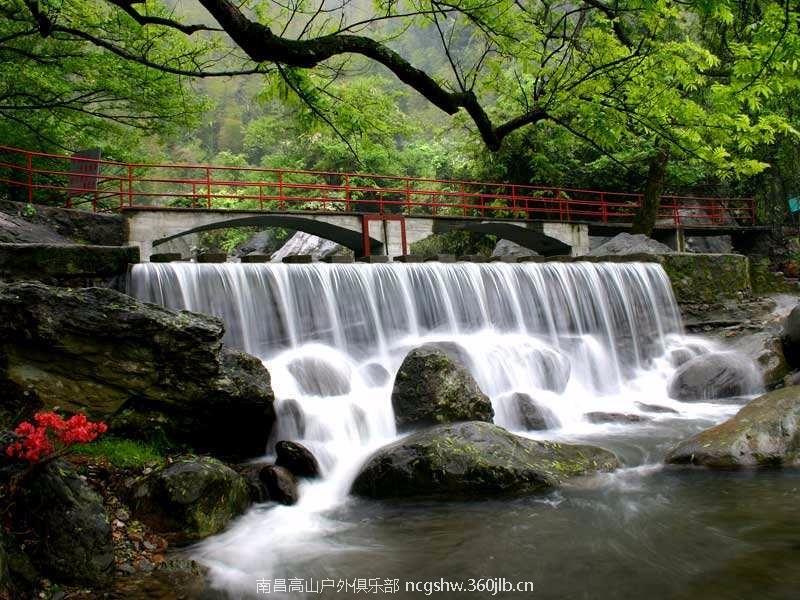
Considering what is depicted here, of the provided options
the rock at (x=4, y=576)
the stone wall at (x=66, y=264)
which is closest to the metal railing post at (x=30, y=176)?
the stone wall at (x=66, y=264)

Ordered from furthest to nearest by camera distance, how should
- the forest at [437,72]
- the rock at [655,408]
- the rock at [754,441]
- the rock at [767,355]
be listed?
the rock at [767,355] → the rock at [655,408] → the rock at [754,441] → the forest at [437,72]

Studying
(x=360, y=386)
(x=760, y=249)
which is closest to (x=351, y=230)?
(x=360, y=386)

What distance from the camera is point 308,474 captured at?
6.98 m

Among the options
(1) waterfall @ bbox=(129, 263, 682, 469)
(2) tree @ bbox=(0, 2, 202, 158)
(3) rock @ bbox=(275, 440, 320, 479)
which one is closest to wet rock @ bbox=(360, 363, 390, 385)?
(1) waterfall @ bbox=(129, 263, 682, 469)

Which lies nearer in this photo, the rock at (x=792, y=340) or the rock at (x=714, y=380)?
the rock at (x=714, y=380)

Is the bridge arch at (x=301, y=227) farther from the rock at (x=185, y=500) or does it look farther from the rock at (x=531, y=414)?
the rock at (x=185, y=500)

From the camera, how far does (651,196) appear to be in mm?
21000

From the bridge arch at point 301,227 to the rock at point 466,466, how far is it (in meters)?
11.8

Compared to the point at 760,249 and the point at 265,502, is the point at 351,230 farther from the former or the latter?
the point at 760,249

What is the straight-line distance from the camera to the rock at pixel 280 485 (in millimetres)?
6379

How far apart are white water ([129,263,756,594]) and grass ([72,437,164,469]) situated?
128cm

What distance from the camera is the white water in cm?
646

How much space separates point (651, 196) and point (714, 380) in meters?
11.1

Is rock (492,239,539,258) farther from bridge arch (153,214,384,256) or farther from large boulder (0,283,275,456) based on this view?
large boulder (0,283,275,456)
